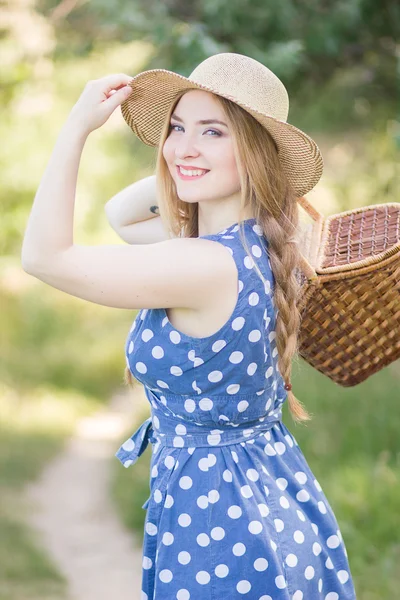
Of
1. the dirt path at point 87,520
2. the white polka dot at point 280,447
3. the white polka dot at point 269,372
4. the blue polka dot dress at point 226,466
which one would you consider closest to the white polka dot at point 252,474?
the blue polka dot dress at point 226,466

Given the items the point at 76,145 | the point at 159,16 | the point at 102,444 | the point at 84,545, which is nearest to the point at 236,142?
the point at 76,145

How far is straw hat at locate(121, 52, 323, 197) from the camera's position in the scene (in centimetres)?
212

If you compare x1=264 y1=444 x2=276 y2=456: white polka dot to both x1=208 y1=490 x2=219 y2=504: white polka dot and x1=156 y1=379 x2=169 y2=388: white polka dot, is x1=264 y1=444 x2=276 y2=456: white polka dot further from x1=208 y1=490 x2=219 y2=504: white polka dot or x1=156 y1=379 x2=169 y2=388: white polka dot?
x1=156 y1=379 x2=169 y2=388: white polka dot

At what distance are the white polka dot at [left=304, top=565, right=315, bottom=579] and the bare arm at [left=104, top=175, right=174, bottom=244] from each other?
917mm

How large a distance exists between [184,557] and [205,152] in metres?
0.88

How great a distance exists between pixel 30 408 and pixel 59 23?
227 centimetres

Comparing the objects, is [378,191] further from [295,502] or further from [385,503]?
[295,502]

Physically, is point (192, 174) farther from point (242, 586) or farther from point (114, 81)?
point (242, 586)

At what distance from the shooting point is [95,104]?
2107mm

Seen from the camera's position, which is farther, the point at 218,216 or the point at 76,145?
the point at 218,216

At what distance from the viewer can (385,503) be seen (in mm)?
4102

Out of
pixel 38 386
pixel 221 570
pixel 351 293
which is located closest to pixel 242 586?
pixel 221 570

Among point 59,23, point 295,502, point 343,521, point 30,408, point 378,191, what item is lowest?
point 343,521

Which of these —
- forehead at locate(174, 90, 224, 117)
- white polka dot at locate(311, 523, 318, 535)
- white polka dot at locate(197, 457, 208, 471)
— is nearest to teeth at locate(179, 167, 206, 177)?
forehead at locate(174, 90, 224, 117)
